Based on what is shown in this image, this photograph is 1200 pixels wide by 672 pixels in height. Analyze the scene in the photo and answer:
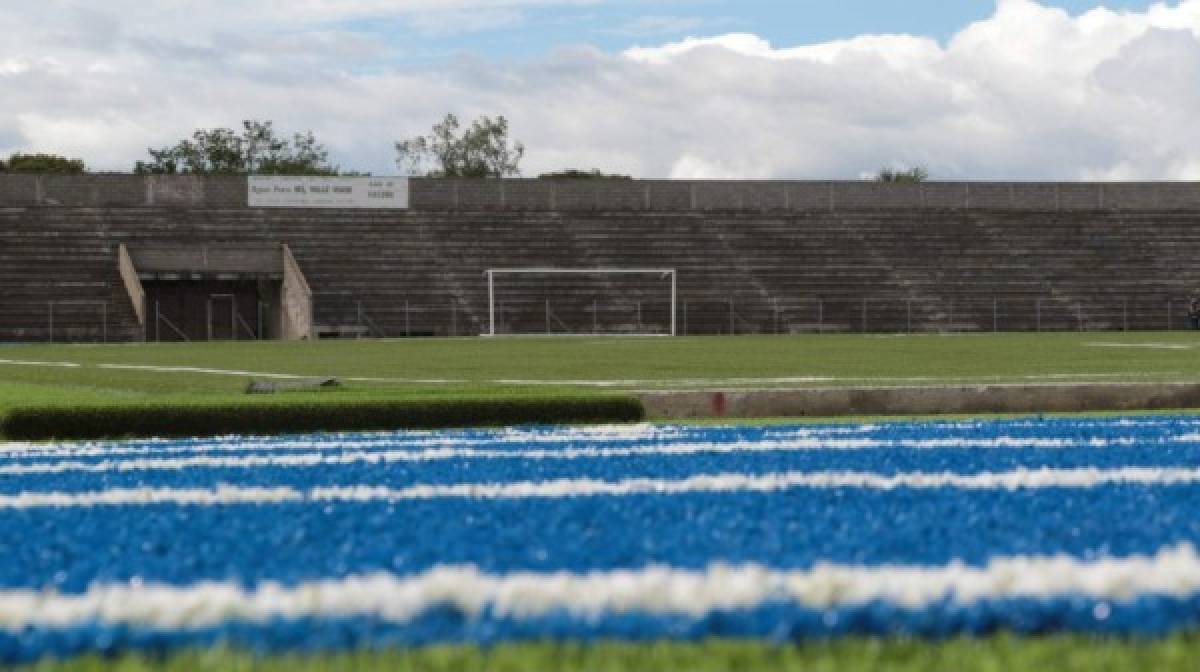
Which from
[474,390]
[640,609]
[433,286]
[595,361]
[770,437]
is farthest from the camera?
[433,286]

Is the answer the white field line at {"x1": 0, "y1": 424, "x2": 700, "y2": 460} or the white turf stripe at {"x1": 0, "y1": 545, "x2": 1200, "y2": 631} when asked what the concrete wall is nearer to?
the white field line at {"x1": 0, "y1": 424, "x2": 700, "y2": 460}

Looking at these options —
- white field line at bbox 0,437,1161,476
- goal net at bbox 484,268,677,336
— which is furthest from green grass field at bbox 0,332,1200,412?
goal net at bbox 484,268,677,336

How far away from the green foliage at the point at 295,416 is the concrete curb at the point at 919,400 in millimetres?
1269

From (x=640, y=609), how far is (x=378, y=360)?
25015 millimetres

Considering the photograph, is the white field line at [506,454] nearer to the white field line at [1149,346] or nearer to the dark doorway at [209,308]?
the white field line at [1149,346]

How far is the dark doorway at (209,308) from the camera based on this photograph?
52.7 meters

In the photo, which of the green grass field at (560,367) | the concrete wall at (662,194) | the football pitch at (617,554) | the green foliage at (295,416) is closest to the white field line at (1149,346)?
the green grass field at (560,367)

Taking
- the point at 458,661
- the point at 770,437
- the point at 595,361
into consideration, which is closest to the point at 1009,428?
the point at 770,437

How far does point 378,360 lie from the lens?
28.5 metres

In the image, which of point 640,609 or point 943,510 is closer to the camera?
point 640,609

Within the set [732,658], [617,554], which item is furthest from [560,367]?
[732,658]

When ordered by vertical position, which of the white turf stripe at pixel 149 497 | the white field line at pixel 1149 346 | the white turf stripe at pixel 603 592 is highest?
the white turf stripe at pixel 603 592

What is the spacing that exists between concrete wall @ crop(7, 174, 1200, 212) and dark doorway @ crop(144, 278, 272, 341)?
13.6ft

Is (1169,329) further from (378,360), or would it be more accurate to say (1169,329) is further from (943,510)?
(943,510)
